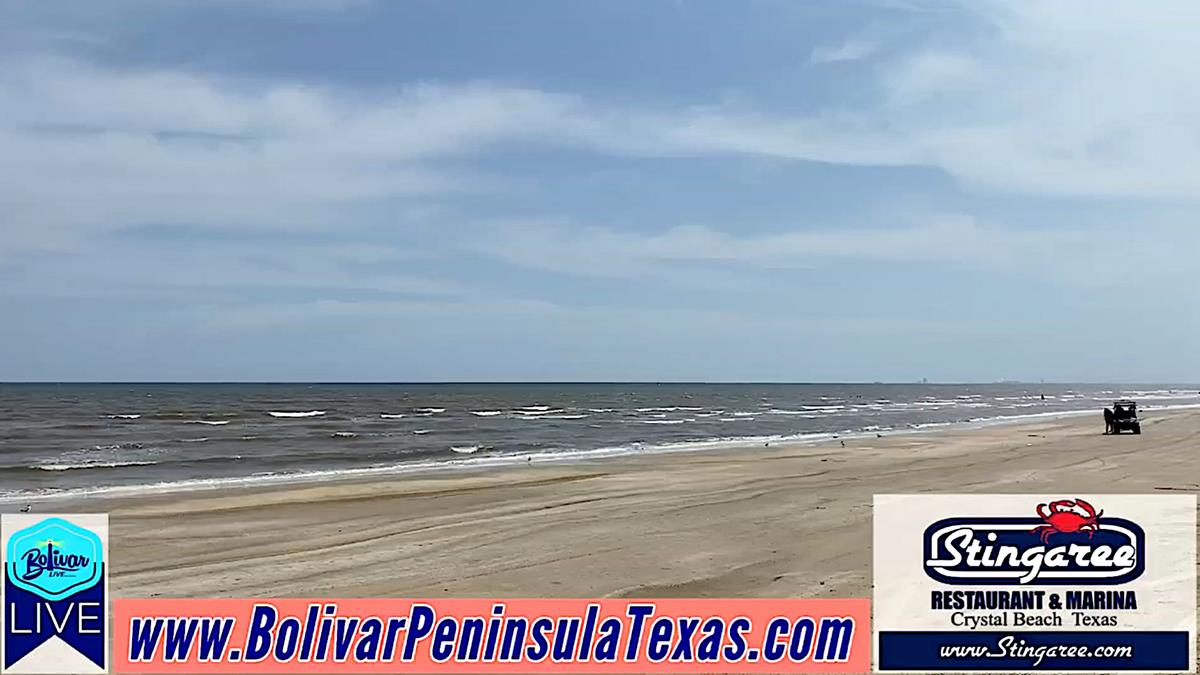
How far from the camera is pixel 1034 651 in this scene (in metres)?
6.83

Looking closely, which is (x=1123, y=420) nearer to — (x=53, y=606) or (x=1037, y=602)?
(x=1037, y=602)

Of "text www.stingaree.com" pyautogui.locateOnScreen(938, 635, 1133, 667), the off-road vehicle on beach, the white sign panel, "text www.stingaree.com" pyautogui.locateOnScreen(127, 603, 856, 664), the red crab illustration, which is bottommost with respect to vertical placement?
"text www.stingaree.com" pyautogui.locateOnScreen(127, 603, 856, 664)

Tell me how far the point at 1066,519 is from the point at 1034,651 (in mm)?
1412

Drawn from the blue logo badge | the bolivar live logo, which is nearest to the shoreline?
the blue logo badge

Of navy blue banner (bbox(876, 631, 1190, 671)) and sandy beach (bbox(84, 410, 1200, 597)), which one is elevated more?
sandy beach (bbox(84, 410, 1200, 597))

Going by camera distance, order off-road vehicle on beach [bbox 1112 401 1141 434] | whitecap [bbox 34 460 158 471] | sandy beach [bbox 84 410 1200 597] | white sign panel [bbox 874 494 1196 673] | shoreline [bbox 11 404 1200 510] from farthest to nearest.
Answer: off-road vehicle on beach [bbox 1112 401 1141 434], whitecap [bbox 34 460 158 471], shoreline [bbox 11 404 1200 510], sandy beach [bbox 84 410 1200 597], white sign panel [bbox 874 494 1196 673]

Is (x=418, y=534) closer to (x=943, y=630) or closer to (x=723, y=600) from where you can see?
(x=723, y=600)

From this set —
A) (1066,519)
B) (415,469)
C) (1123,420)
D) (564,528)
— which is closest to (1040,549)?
(1066,519)

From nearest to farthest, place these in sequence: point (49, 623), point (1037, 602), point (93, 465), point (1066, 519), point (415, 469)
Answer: point (1037, 602) → point (49, 623) → point (1066, 519) → point (415, 469) → point (93, 465)

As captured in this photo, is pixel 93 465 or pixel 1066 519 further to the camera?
pixel 93 465

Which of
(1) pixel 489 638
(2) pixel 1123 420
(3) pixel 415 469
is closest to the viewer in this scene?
(1) pixel 489 638

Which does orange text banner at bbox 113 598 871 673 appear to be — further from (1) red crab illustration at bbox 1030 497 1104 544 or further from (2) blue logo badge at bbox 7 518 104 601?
(1) red crab illustration at bbox 1030 497 1104 544

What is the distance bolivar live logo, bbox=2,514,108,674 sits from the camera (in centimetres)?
713

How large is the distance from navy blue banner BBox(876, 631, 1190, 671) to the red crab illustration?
2.92 feet
